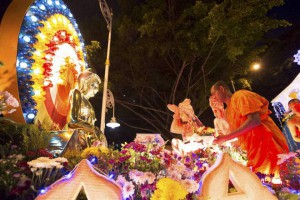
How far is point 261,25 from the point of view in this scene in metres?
10.9

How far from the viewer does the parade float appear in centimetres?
260

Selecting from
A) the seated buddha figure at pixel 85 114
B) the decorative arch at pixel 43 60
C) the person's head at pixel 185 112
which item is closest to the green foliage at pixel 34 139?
the decorative arch at pixel 43 60

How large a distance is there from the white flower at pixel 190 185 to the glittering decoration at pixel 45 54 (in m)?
2.85

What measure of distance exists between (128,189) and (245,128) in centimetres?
191

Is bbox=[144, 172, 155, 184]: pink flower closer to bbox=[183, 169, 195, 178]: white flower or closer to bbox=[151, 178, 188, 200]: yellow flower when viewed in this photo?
bbox=[151, 178, 188, 200]: yellow flower

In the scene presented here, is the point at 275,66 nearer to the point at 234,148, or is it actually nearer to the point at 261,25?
the point at 261,25

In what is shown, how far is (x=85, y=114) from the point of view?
5.61 meters

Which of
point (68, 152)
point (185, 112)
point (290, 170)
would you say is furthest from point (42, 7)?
point (290, 170)

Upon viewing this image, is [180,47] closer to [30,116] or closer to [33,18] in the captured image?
[33,18]

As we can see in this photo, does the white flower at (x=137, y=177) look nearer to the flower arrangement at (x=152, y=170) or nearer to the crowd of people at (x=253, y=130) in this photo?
the flower arrangement at (x=152, y=170)

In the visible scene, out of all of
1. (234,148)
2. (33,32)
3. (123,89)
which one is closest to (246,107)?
(234,148)

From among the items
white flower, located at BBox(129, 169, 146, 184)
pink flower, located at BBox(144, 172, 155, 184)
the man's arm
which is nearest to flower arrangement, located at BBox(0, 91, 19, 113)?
white flower, located at BBox(129, 169, 146, 184)

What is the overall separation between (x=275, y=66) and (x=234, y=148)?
50.1 ft

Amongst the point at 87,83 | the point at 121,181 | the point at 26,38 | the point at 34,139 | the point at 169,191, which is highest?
the point at 26,38
